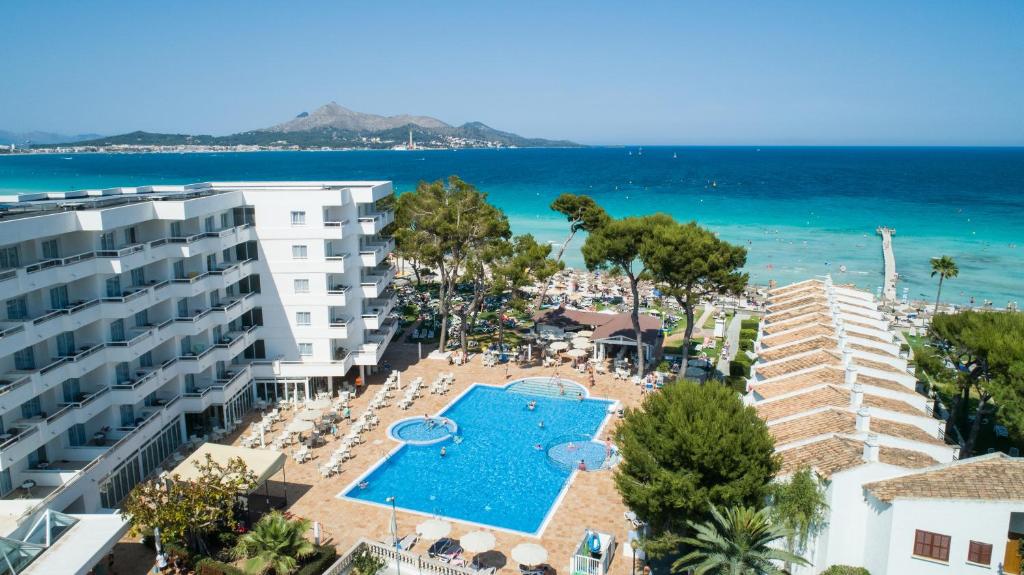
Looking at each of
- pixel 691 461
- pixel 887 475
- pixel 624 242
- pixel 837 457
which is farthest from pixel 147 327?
pixel 887 475

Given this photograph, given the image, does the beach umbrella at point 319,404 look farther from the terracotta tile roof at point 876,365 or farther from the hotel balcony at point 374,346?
the terracotta tile roof at point 876,365

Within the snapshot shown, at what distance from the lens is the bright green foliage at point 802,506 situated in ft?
62.5

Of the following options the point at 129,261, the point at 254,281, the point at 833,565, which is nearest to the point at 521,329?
the point at 254,281

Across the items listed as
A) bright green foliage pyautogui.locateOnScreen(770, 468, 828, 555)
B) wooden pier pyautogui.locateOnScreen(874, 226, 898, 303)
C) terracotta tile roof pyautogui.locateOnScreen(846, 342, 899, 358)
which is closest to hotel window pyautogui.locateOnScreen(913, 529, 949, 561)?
bright green foliage pyautogui.locateOnScreen(770, 468, 828, 555)

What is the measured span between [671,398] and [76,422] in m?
21.3

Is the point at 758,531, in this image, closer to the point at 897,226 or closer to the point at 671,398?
the point at 671,398

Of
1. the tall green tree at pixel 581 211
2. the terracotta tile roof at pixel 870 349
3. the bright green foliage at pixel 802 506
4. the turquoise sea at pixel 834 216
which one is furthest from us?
the turquoise sea at pixel 834 216

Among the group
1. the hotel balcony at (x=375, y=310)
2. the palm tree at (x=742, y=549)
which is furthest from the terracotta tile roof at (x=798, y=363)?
the hotel balcony at (x=375, y=310)

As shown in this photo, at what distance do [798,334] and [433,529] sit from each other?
23715 mm

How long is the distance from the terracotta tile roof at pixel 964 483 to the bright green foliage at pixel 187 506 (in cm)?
1934

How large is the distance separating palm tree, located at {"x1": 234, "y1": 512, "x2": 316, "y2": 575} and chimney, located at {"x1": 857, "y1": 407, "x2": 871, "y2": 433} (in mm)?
17848

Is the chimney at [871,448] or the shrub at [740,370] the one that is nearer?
the chimney at [871,448]

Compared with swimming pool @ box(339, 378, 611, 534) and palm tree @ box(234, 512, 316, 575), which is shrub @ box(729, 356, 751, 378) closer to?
swimming pool @ box(339, 378, 611, 534)

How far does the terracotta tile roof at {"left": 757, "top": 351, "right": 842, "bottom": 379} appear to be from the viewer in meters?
29.9
